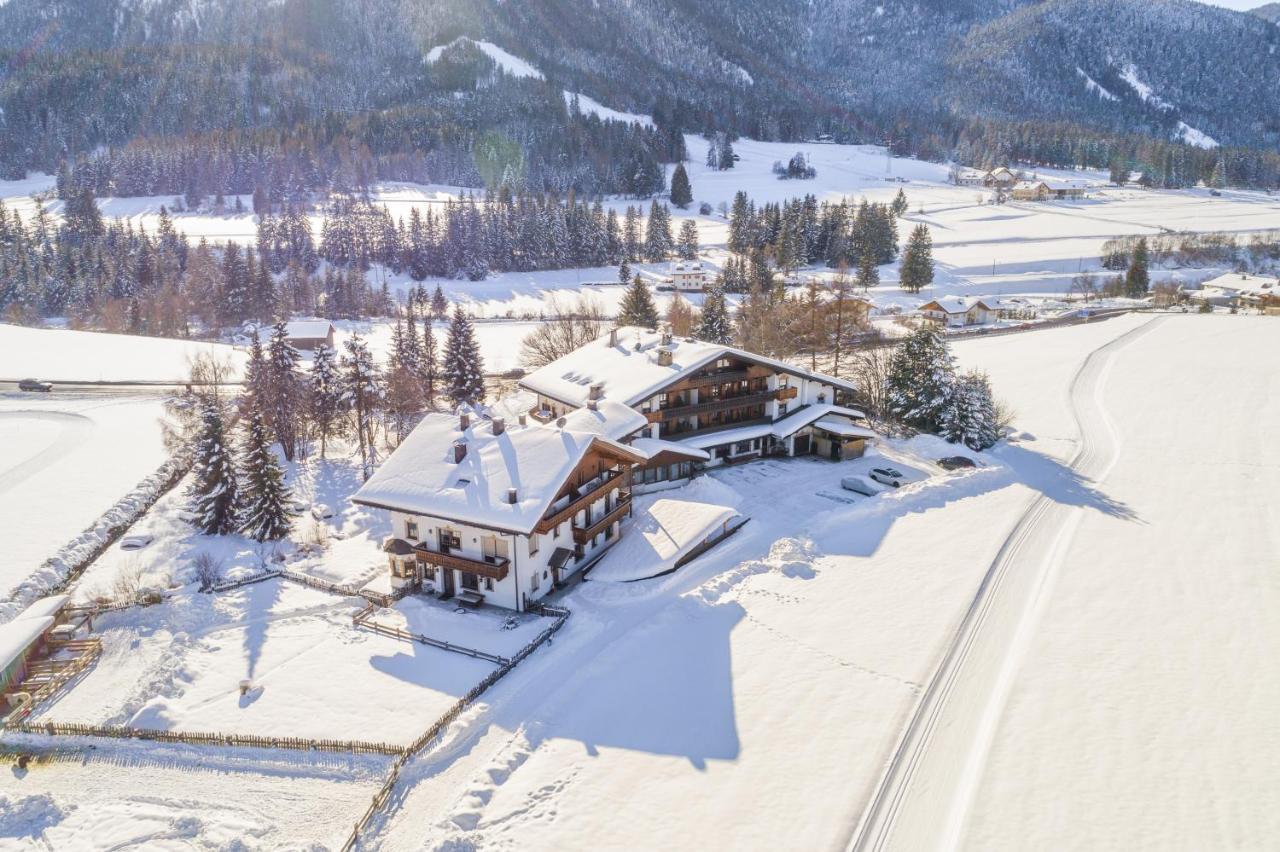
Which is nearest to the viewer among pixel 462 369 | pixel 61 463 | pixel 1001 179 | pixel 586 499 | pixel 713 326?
pixel 586 499

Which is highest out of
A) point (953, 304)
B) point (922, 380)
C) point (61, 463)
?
point (953, 304)

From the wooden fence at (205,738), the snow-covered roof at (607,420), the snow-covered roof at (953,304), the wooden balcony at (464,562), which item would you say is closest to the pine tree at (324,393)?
the snow-covered roof at (607,420)

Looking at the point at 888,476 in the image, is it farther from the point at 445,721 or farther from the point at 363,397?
the point at 363,397

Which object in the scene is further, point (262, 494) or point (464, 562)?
point (262, 494)

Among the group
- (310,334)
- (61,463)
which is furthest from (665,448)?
(310,334)

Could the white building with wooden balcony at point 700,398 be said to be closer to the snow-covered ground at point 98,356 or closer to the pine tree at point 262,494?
the pine tree at point 262,494

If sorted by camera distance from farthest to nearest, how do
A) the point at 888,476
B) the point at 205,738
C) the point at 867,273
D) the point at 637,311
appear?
the point at 867,273, the point at 637,311, the point at 888,476, the point at 205,738
